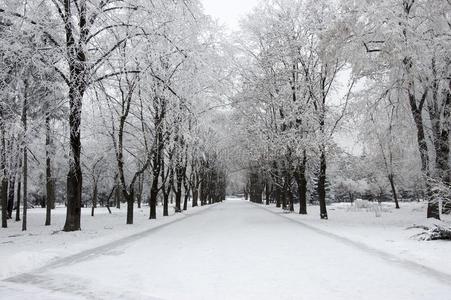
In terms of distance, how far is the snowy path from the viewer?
5688 mm

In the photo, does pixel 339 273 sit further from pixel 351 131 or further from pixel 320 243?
pixel 351 131

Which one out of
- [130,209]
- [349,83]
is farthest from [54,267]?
[349,83]

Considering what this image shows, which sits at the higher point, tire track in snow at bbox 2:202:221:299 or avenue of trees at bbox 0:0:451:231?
avenue of trees at bbox 0:0:451:231

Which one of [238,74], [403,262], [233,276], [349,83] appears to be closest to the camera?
[233,276]

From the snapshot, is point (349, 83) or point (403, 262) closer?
point (403, 262)

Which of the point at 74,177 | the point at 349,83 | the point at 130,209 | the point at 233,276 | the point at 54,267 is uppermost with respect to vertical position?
the point at 349,83

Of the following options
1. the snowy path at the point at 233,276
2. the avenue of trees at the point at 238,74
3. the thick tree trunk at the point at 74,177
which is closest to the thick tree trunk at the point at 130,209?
the avenue of trees at the point at 238,74

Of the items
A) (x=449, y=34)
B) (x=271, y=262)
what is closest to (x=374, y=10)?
(x=449, y=34)

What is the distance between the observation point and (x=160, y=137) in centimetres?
2578

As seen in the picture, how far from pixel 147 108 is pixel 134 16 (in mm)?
11059

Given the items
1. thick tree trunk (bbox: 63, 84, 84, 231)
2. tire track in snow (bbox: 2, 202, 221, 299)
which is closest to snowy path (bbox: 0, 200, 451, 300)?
tire track in snow (bbox: 2, 202, 221, 299)

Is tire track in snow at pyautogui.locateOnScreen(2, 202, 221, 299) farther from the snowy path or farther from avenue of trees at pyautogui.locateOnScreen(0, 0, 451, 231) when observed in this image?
avenue of trees at pyautogui.locateOnScreen(0, 0, 451, 231)

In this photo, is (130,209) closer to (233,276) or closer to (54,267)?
(54,267)

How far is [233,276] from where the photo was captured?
22.4 ft
